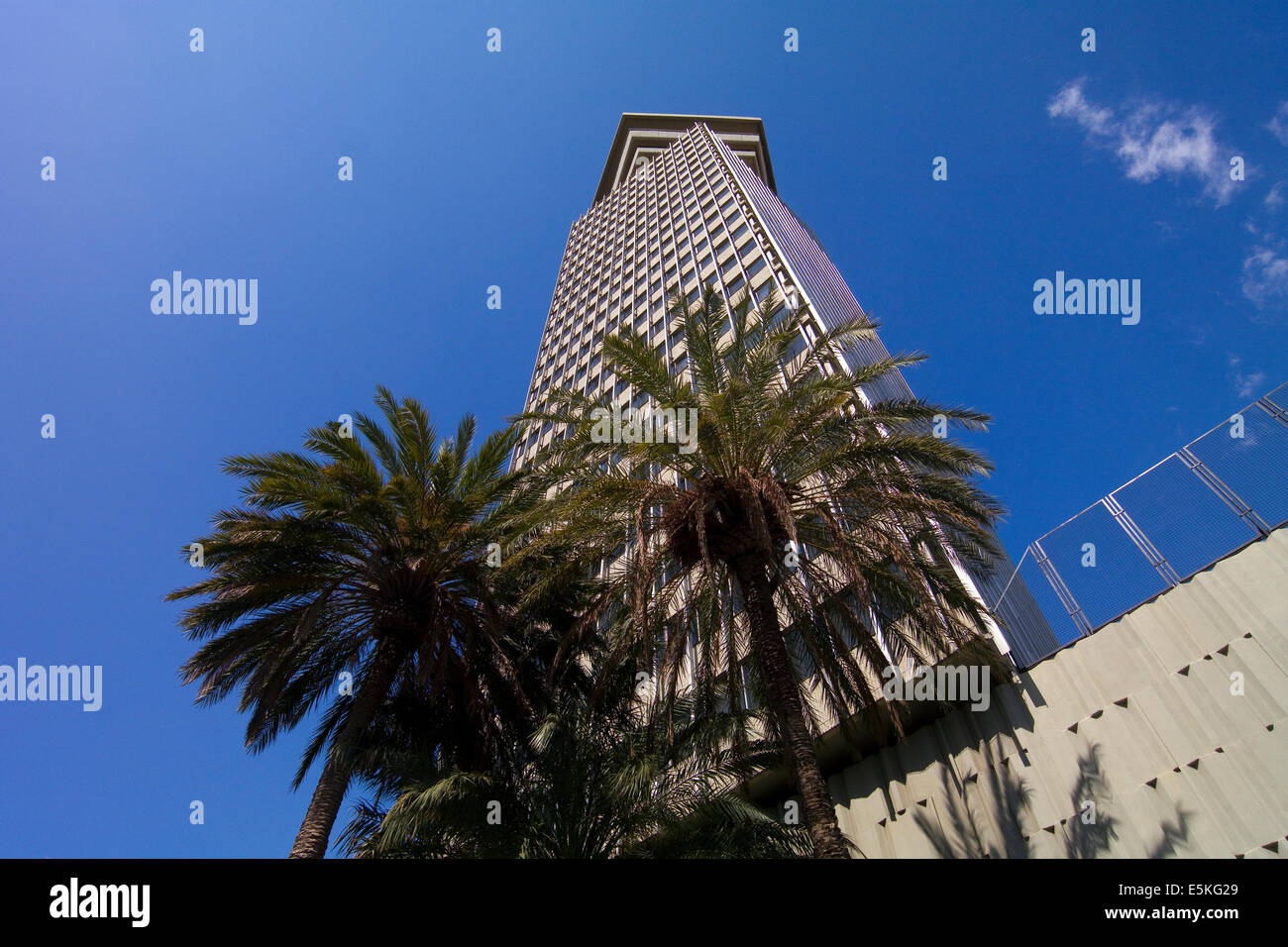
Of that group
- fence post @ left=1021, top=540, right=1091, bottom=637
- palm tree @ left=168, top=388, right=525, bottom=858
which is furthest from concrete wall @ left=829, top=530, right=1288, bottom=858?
palm tree @ left=168, top=388, right=525, bottom=858

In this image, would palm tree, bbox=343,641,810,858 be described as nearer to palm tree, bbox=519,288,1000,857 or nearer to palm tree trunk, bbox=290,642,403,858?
palm tree trunk, bbox=290,642,403,858

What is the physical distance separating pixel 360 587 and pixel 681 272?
92.1 ft

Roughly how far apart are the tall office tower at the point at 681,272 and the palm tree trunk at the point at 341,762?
31.7ft

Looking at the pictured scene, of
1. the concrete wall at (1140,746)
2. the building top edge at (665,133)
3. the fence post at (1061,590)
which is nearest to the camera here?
the concrete wall at (1140,746)

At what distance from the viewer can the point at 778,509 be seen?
368 inches

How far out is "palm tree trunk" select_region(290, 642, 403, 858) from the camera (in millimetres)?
9695

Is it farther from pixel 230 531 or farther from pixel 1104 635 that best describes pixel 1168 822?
pixel 230 531

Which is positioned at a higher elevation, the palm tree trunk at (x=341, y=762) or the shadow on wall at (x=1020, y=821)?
the palm tree trunk at (x=341, y=762)

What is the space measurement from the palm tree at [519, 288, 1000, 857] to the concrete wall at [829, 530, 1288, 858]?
6.12 feet

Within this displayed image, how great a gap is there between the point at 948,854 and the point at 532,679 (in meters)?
7.90

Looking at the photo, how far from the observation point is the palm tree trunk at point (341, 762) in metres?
9.70

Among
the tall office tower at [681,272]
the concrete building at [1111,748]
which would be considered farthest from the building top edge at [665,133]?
the concrete building at [1111,748]

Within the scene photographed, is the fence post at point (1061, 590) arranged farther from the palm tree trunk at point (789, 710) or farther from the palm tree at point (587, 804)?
the palm tree at point (587, 804)
